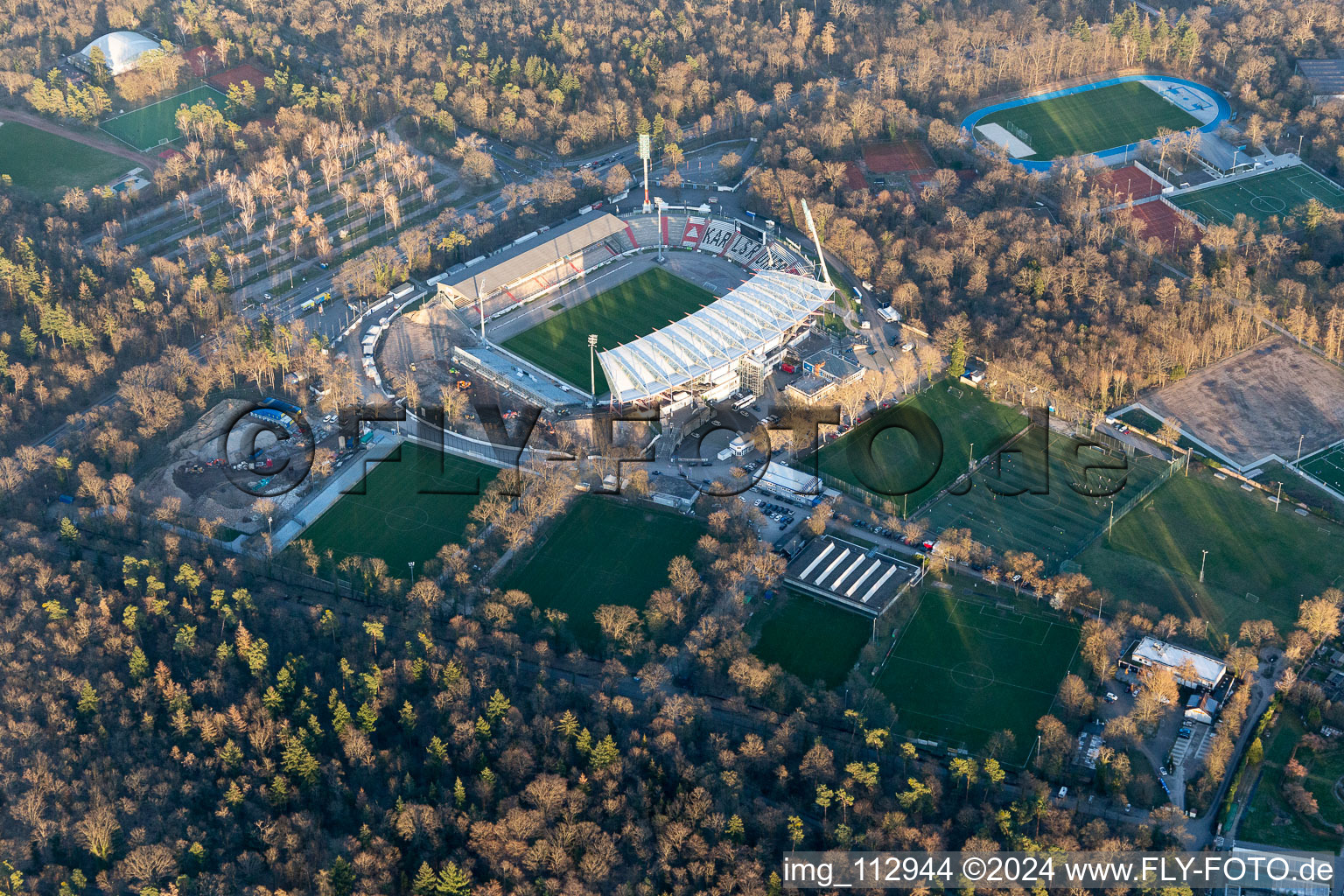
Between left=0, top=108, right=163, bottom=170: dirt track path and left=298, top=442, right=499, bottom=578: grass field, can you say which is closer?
left=298, top=442, right=499, bottom=578: grass field

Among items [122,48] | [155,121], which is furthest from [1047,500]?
[122,48]

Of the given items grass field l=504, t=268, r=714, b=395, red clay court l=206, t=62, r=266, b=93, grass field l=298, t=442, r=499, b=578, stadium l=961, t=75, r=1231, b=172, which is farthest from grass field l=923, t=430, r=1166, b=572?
red clay court l=206, t=62, r=266, b=93

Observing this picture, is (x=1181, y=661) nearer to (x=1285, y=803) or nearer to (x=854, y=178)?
(x=1285, y=803)

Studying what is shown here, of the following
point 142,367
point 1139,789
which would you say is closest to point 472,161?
point 142,367

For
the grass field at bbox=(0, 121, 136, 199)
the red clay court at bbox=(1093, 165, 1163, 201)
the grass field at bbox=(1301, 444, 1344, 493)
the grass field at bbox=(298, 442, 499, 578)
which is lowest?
the grass field at bbox=(298, 442, 499, 578)

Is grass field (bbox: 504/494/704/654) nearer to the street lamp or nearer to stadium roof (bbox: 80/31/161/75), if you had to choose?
the street lamp

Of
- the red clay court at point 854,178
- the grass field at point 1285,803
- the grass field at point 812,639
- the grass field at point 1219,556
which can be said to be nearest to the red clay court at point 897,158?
the red clay court at point 854,178
